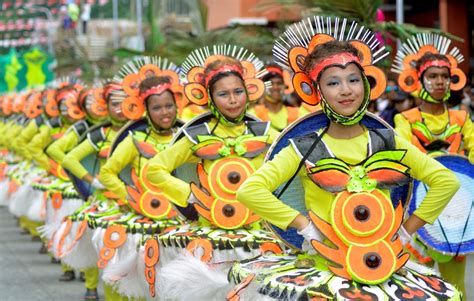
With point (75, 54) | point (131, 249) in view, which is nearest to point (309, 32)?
point (131, 249)

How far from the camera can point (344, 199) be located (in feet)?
19.4

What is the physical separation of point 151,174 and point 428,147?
7.61 feet

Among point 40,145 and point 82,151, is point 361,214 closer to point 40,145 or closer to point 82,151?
point 82,151

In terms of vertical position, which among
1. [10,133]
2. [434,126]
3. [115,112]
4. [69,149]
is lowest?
[10,133]

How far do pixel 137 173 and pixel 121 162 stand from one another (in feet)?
0.63

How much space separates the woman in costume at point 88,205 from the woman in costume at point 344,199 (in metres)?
4.90

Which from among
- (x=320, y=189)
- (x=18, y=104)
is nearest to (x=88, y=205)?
(x=320, y=189)

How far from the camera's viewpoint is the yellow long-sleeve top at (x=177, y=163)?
8461mm

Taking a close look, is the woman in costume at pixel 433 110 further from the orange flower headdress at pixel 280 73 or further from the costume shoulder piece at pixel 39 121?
the costume shoulder piece at pixel 39 121

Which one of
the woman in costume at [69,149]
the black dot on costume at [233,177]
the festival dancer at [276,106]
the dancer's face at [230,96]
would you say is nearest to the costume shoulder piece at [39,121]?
the woman in costume at [69,149]

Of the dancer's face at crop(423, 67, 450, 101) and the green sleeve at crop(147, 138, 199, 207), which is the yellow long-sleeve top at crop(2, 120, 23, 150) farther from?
the green sleeve at crop(147, 138, 199, 207)

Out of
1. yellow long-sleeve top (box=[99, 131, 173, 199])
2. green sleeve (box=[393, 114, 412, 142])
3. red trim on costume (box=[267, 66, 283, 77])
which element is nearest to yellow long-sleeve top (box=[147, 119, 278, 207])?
green sleeve (box=[393, 114, 412, 142])

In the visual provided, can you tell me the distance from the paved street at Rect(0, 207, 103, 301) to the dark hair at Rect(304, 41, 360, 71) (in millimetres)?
6231

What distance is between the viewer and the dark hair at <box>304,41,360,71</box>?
6.16 m
